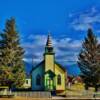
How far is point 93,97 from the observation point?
6494 cm

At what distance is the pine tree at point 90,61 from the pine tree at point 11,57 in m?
10.9

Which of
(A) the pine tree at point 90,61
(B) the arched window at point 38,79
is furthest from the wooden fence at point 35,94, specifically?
(B) the arched window at point 38,79

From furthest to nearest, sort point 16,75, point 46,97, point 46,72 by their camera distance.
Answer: point 46,72, point 16,75, point 46,97

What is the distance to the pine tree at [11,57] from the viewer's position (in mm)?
68750

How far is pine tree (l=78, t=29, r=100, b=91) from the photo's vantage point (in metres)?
67.8

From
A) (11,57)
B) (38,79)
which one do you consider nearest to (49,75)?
(38,79)

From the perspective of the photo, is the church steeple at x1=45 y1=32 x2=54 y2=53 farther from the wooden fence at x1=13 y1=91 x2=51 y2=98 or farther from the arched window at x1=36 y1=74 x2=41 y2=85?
the wooden fence at x1=13 y1=91 x2=51 y2=98

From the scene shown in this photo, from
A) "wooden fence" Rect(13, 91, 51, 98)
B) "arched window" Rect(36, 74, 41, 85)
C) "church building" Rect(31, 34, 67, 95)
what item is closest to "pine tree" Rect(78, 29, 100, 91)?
"wooden fence" Rect(13, 91, 51, 98)

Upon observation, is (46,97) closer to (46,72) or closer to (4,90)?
(4,90)

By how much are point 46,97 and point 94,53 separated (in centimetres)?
1199

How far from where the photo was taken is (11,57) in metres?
69.9

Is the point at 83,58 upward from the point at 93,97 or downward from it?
upward

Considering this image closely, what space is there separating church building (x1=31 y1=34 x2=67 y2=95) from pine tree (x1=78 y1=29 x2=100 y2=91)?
10170 mm

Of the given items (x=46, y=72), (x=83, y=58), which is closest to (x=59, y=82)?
(x=46, y=72)
